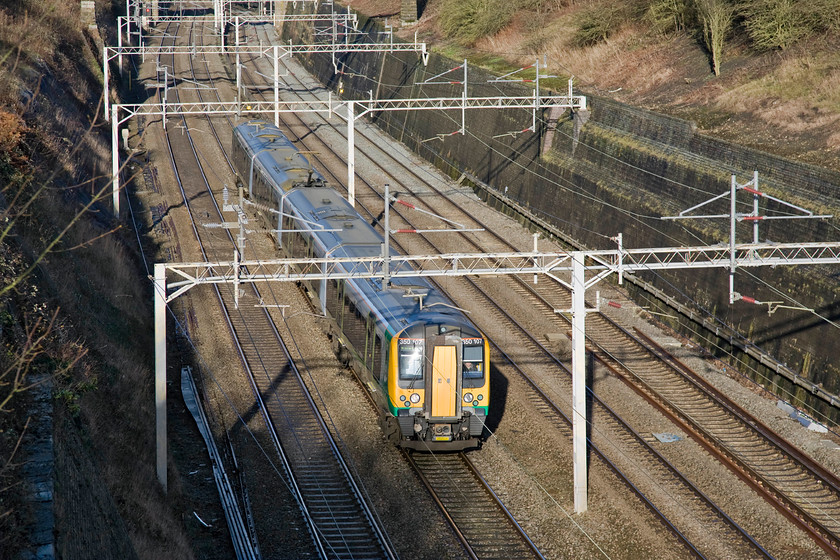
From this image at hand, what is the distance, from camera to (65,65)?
1912 inches

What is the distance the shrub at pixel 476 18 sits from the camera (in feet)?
173

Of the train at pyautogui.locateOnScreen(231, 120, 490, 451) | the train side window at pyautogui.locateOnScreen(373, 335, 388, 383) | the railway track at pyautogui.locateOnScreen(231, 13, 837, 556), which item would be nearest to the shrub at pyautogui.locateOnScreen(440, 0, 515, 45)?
the train at pyautogui.locateOnScreen(231, 120, 490, 451)

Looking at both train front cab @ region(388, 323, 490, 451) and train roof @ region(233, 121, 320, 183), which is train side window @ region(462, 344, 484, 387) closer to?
train front cab @ region(388, 323, 490, 451)

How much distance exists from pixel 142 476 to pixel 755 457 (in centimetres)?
1323

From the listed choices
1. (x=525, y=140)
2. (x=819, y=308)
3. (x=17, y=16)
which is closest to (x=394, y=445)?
(x=819, y=308)

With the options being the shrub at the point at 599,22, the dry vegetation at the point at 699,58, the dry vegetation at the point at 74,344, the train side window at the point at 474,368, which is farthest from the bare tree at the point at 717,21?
the dry vegetation at the point at 74,344

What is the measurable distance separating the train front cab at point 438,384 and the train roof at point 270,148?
44.7ft

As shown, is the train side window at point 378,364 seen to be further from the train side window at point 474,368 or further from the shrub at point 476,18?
the shrub at point 476,18

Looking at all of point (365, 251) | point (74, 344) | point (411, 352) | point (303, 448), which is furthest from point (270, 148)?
point (411, 352)

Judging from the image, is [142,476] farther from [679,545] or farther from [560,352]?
[560,352]

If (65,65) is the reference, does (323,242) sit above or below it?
below

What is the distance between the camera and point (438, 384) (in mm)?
19391

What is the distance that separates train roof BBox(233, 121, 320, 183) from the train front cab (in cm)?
1363

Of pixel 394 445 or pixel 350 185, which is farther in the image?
pixel 350 185
